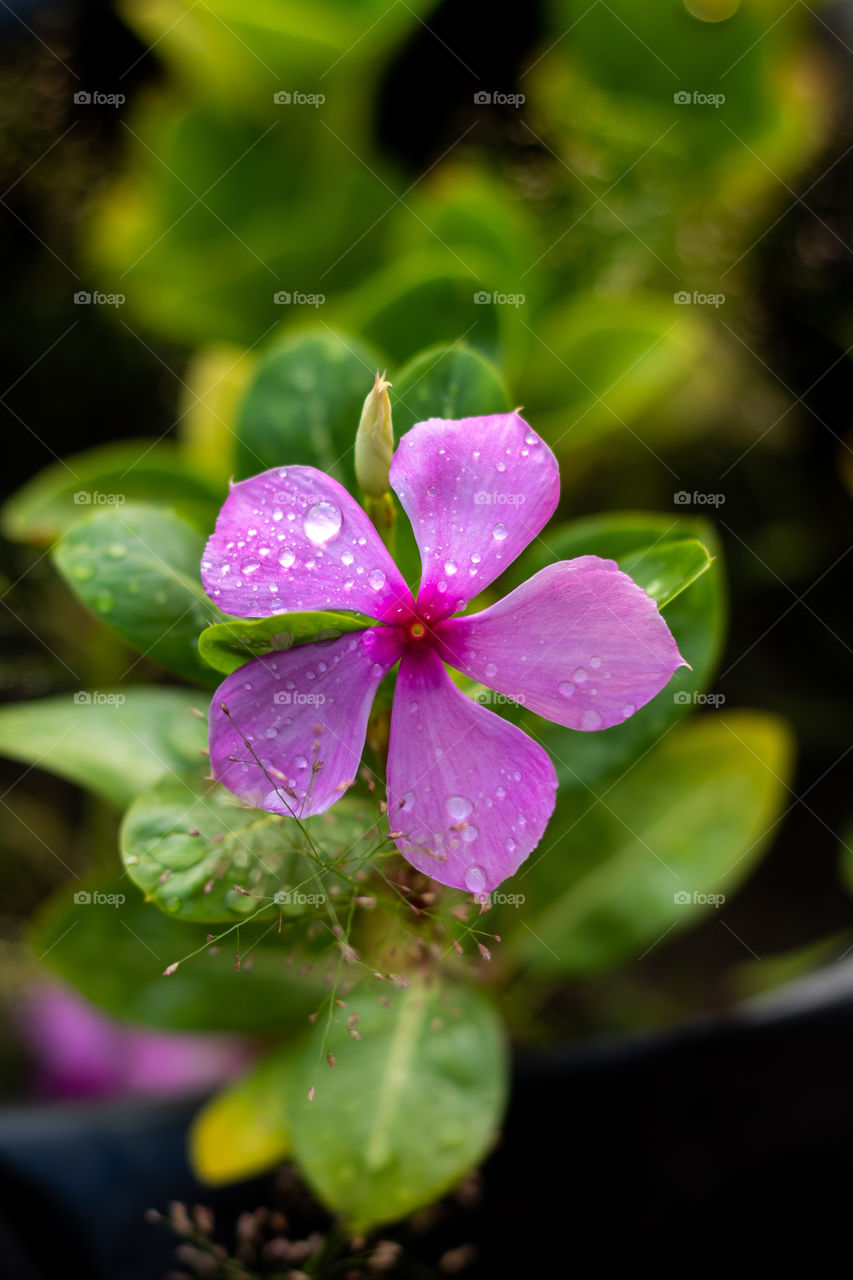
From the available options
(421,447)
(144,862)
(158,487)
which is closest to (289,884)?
(144,862)

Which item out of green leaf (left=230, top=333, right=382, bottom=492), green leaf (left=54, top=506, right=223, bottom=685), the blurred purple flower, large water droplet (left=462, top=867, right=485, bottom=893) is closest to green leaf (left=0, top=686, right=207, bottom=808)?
green leaf (left=54, top=506, right=223, bottom=685)

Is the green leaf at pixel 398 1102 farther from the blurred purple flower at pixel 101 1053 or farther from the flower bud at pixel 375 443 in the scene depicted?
the blurred purple flower at pixel 101 1053

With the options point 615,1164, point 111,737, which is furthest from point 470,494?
point 615,1164

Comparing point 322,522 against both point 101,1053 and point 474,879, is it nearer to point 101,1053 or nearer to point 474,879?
point 474,879

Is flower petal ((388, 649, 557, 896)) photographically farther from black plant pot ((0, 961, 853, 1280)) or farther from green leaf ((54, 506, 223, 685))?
black plant pot ((0, 961, 853, 1280))

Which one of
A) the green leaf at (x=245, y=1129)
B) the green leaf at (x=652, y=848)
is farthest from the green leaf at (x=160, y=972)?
the green leaf at (x=652, y=848)
